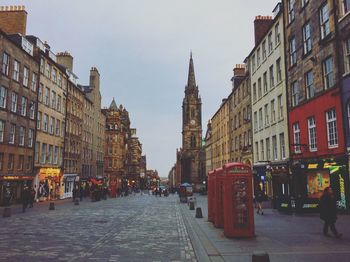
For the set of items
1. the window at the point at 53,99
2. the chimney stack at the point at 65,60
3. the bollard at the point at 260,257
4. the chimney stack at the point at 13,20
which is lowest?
the bollard at the point at 260,257

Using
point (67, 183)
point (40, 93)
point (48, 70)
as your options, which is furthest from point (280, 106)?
point (67, 183)

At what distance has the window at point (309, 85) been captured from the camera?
24.0 meters

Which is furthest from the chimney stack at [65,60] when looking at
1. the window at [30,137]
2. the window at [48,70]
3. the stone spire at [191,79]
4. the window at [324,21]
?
the stone spire at [191,79]

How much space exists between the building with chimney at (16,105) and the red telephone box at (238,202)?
24867 mm

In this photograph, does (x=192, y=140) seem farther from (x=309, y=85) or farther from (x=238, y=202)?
(x=238, y=202)

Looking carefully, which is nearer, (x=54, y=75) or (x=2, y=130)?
(x=2, y=130)

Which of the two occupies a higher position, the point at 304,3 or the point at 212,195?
the point at 304,3

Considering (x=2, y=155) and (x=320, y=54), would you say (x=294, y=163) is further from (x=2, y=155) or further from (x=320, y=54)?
(x=2, y=155)

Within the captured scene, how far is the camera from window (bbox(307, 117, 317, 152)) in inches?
926

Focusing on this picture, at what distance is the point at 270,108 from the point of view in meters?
32.2

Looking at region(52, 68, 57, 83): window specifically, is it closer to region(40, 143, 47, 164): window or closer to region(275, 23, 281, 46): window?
region(40, 143, 47, 164): window

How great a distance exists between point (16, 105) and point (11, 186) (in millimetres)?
8048

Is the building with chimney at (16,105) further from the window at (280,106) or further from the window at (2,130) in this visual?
the window at (280,106)

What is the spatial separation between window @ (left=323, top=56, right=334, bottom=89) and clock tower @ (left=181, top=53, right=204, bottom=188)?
9618cm
